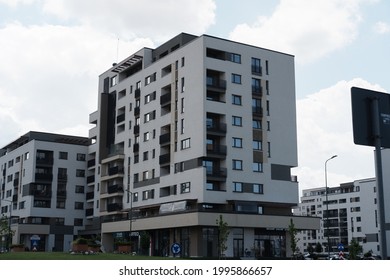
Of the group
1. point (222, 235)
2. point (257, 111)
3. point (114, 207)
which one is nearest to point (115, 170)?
point (114, 207)

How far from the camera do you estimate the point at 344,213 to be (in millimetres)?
161000

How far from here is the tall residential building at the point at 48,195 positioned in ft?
341

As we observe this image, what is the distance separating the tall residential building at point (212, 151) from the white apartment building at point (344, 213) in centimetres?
4745

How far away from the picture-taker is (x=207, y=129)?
7119 centimetres

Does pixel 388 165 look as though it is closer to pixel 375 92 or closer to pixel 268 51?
pixel 268 51

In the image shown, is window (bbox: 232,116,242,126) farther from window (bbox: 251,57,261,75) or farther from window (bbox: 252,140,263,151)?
window (bbox: 251,57,261,75)

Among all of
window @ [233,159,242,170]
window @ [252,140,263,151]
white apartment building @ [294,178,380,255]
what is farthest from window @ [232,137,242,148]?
white apartment building @ [294,178,380,255]

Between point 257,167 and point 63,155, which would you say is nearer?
point 257,167

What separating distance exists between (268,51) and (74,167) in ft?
161

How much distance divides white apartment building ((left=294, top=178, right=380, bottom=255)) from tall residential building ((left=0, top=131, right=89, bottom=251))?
60283mm

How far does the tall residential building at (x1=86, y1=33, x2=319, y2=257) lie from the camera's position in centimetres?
7031

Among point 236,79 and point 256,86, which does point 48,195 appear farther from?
point 256,86

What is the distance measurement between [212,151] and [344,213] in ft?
332

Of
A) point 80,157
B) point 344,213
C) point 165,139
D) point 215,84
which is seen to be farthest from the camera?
point 344,213
